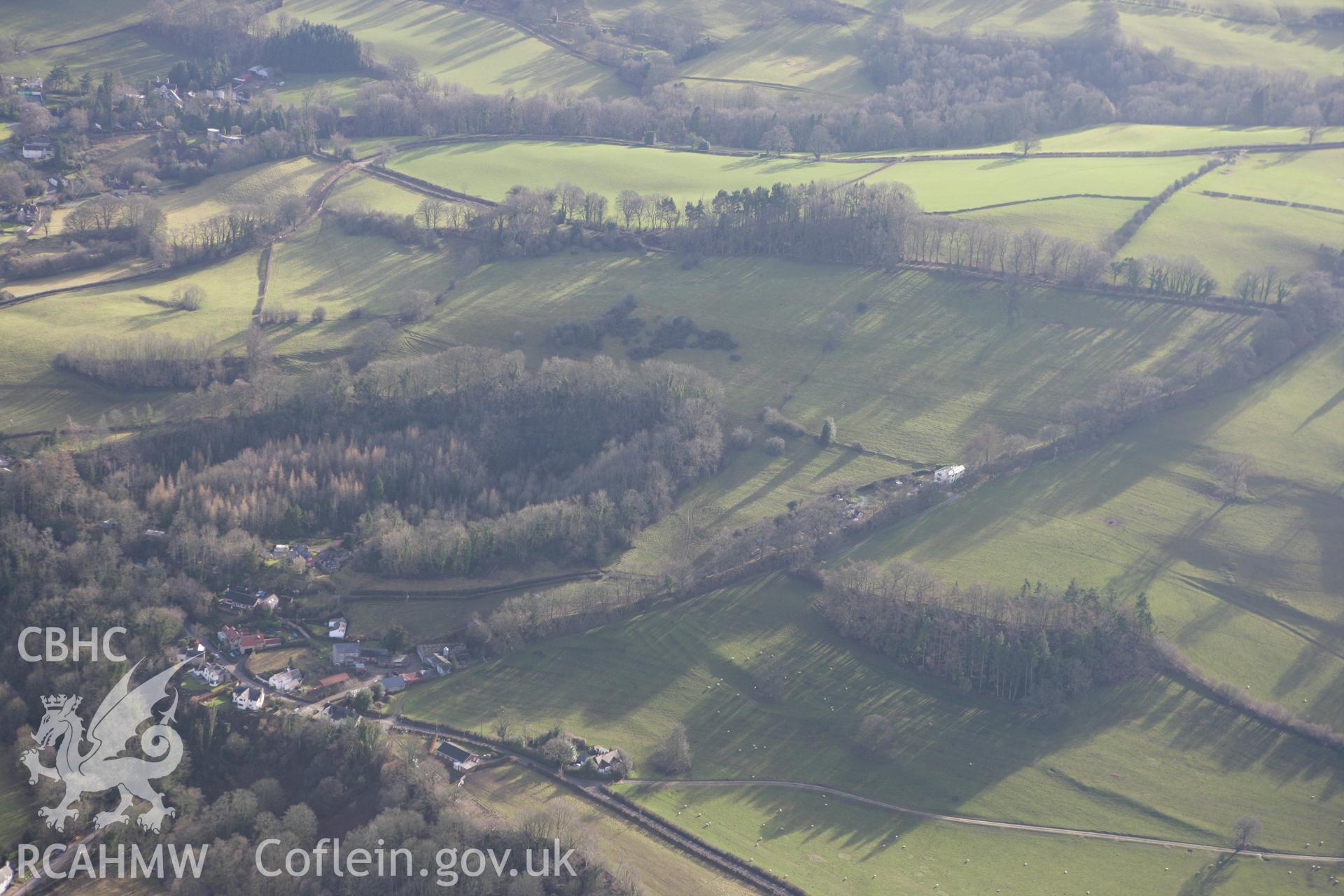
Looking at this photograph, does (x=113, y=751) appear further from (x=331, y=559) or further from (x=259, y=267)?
(x=259, y=267)

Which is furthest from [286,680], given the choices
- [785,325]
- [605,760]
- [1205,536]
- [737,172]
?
[737,172]

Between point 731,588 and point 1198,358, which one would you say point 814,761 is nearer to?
point 731,588

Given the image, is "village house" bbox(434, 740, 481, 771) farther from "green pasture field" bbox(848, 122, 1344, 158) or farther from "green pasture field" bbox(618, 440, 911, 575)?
"green pasture field" bbox(848, 122, 1344, 158)

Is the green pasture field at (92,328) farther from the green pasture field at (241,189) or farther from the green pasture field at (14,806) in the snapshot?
the green pasture field at (14,806)

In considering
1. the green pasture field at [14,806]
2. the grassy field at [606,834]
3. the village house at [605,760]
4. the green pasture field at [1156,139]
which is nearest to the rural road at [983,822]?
Answer: the village house at [605,760]

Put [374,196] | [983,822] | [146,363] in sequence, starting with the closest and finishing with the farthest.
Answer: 1. [983,822]
2. [146,363]
3. [374,196]

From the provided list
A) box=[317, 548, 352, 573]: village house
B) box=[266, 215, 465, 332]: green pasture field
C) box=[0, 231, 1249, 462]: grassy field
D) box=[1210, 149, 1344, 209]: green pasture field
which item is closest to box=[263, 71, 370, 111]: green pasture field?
box=[266, 215, 465, 332]: green pasture field

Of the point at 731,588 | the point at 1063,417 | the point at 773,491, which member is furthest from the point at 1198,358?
the point at 731,588
